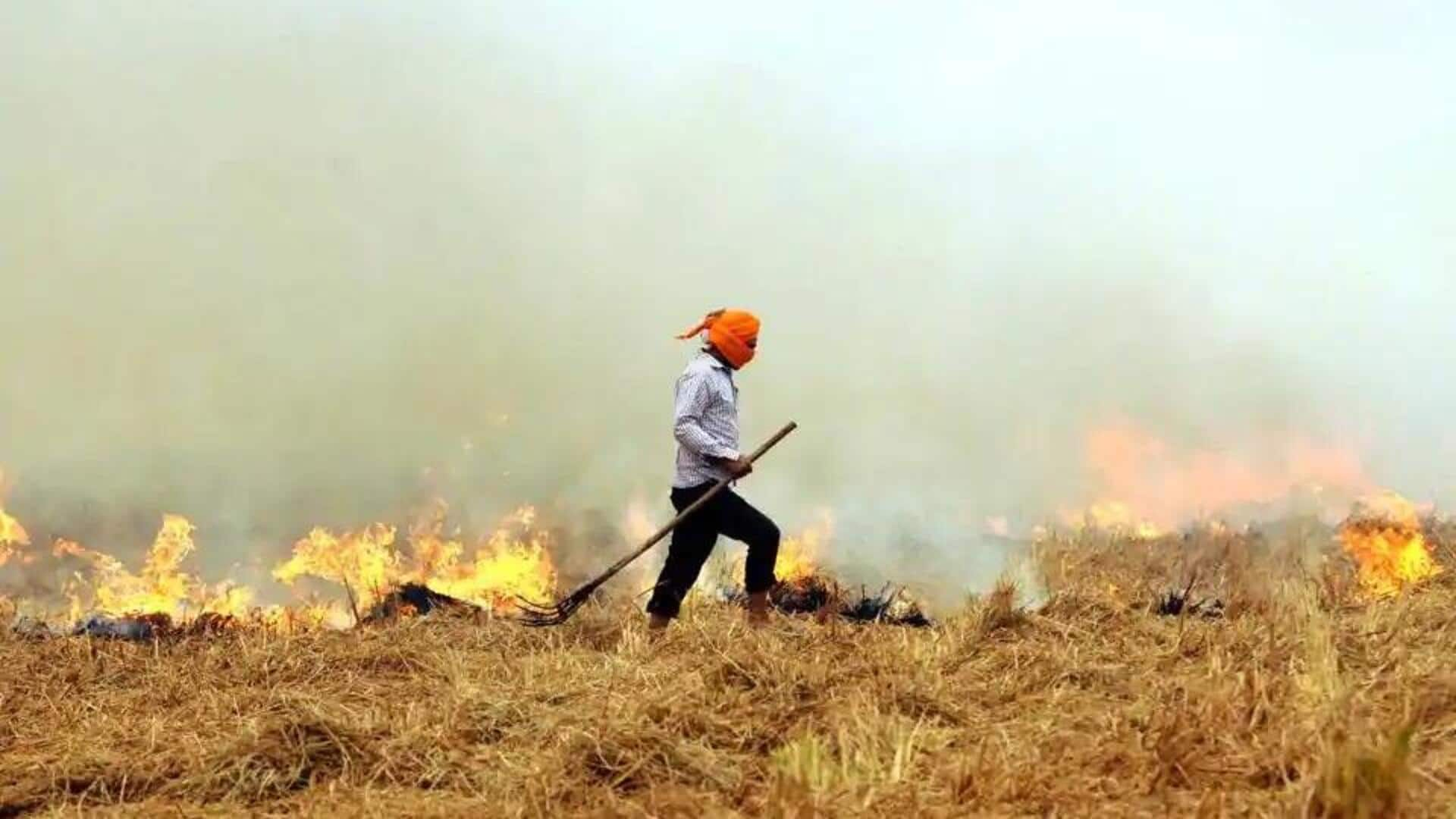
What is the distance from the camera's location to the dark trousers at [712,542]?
6.11 m

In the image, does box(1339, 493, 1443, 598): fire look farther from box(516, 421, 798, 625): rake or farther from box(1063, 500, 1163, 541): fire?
box(516, 421, 798, 625): rake

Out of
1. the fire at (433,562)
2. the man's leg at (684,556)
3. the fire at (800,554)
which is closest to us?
the man's leg at (684,556)

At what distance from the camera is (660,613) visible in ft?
19.9

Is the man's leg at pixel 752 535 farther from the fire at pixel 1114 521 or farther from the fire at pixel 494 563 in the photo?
the fire at pixel 1114 521

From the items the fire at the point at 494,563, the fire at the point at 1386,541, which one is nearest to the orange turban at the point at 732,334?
the fire at the point at 494,563

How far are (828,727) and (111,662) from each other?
389 cm

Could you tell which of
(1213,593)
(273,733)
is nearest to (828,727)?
(273,733)

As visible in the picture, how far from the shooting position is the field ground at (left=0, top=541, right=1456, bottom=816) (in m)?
2.70

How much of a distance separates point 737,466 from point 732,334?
0.73 metres

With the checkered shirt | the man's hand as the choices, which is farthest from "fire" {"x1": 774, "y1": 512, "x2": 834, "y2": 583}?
the man's hand

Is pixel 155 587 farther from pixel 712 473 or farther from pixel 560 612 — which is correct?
pixel 712 473

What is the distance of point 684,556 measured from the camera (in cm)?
619

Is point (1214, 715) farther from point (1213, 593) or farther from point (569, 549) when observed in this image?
point (569, 549)

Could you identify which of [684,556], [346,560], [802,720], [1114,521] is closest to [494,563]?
[346,560]
